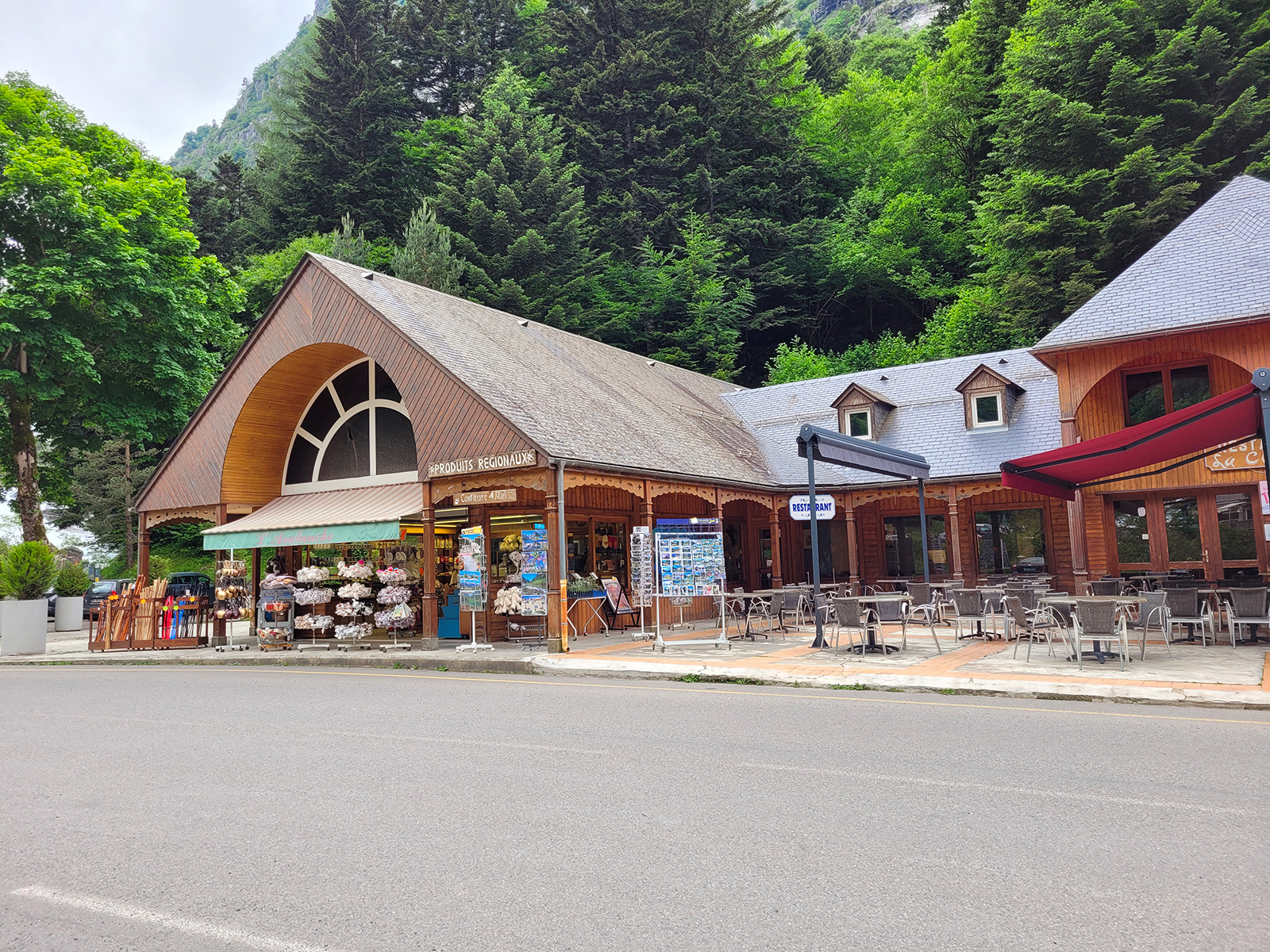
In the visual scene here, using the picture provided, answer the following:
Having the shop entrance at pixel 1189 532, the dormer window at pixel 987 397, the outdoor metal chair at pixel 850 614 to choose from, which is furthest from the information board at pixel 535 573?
the dormer window at pixel 987 397

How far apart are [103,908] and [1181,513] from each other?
19923 mm

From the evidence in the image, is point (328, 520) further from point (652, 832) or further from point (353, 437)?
point (652, 832)

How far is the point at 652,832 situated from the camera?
470cm

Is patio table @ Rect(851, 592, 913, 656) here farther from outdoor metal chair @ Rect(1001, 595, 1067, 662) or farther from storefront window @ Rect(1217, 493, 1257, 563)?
storefront window @ Rect(1217, 493, 1257, 563)

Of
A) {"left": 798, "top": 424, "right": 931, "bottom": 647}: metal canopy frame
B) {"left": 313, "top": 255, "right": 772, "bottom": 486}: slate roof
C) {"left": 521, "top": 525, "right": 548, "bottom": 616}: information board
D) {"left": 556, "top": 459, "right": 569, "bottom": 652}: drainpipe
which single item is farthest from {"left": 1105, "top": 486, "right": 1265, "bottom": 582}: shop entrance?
{"left": 521, "top": 525, "right": 548, "bottom": 616}: information board

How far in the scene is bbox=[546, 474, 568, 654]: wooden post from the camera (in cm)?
1427

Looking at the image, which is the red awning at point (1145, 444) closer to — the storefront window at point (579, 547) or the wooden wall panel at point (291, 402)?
the storefront window at point (579, 547)

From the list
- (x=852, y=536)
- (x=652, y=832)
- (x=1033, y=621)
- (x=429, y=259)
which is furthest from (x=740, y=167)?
(x=652, y=832)

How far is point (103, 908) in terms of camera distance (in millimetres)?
3893

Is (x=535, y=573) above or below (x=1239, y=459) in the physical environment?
below

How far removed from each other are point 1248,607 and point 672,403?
14.6 m

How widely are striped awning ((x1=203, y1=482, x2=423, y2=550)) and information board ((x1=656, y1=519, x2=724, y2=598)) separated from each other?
4.93m

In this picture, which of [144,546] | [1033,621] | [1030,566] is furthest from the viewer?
[1030,566]

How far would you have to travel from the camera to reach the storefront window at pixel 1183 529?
58.4 feet
